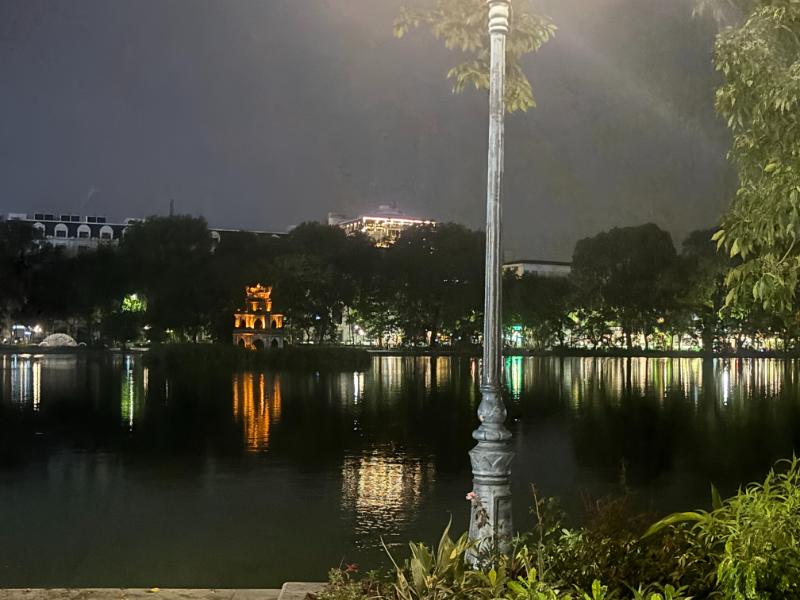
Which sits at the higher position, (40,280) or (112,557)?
(40,280)

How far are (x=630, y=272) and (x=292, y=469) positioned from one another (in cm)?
9663

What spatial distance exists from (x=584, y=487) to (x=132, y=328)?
9447cm

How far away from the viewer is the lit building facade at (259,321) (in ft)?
287

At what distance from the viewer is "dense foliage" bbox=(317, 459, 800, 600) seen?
5.46 metres

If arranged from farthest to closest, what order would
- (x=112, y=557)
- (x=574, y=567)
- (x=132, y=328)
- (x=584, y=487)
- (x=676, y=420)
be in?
(x=132, y=328) → (x=676, y=420) → (x=584, y=487) → (x=112, y=557) → (x=574, y=567)

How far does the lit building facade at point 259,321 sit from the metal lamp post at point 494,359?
261 ft

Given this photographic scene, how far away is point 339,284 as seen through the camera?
9369 cm

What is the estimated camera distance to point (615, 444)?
22.2m

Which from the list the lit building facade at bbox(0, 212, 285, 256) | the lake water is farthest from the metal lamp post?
the lit building facade at bbox(0, 212, 285, 256)

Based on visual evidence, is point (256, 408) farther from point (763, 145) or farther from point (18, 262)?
point (18, 262)

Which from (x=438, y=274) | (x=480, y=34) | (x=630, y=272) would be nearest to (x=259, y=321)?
(x=438, y=274)

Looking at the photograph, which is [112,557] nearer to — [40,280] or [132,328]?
[132,328]

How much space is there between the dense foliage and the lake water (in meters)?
4.22

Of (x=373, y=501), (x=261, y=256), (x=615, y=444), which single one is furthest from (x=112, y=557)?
(x=261, y=256)
